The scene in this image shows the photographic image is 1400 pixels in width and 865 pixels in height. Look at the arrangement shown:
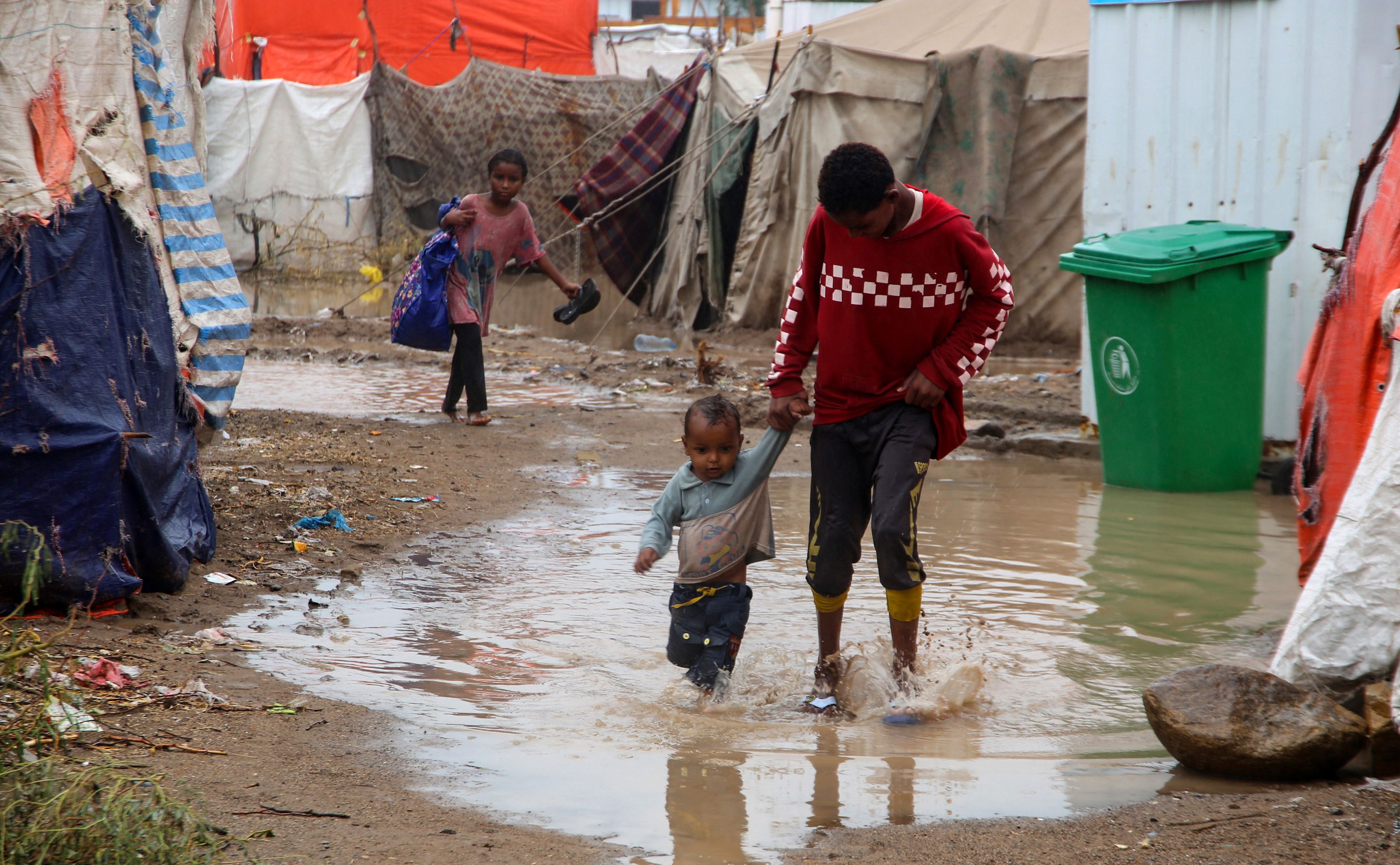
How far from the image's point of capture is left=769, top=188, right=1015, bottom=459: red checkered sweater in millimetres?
3270

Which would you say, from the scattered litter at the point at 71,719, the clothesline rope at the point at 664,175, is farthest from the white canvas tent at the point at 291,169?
the scattered litter at the point at 71,719

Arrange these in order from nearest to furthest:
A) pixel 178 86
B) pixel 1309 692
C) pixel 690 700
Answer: pixel 1309 692 < pixel 690 700 < pixel 178 86

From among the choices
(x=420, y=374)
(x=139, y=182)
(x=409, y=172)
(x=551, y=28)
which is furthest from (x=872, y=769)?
(x=551, y=28)

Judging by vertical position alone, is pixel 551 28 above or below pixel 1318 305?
above

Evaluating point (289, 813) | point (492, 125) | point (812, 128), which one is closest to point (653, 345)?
point (812, 128)

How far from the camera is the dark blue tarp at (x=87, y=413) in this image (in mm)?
3568

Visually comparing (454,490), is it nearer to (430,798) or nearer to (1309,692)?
(430,798)

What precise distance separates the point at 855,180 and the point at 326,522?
2858 mm

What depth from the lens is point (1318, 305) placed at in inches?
241

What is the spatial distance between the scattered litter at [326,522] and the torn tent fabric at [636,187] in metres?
8.17

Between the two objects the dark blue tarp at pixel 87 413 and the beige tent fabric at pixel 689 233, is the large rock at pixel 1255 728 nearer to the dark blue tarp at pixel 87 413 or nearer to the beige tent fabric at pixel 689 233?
the dark blue tarp at pixel 87 413

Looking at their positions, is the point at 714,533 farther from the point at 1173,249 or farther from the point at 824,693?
the point at 1173,249

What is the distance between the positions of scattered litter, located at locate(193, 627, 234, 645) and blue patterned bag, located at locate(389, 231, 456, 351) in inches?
146

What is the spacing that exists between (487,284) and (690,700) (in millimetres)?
4532
